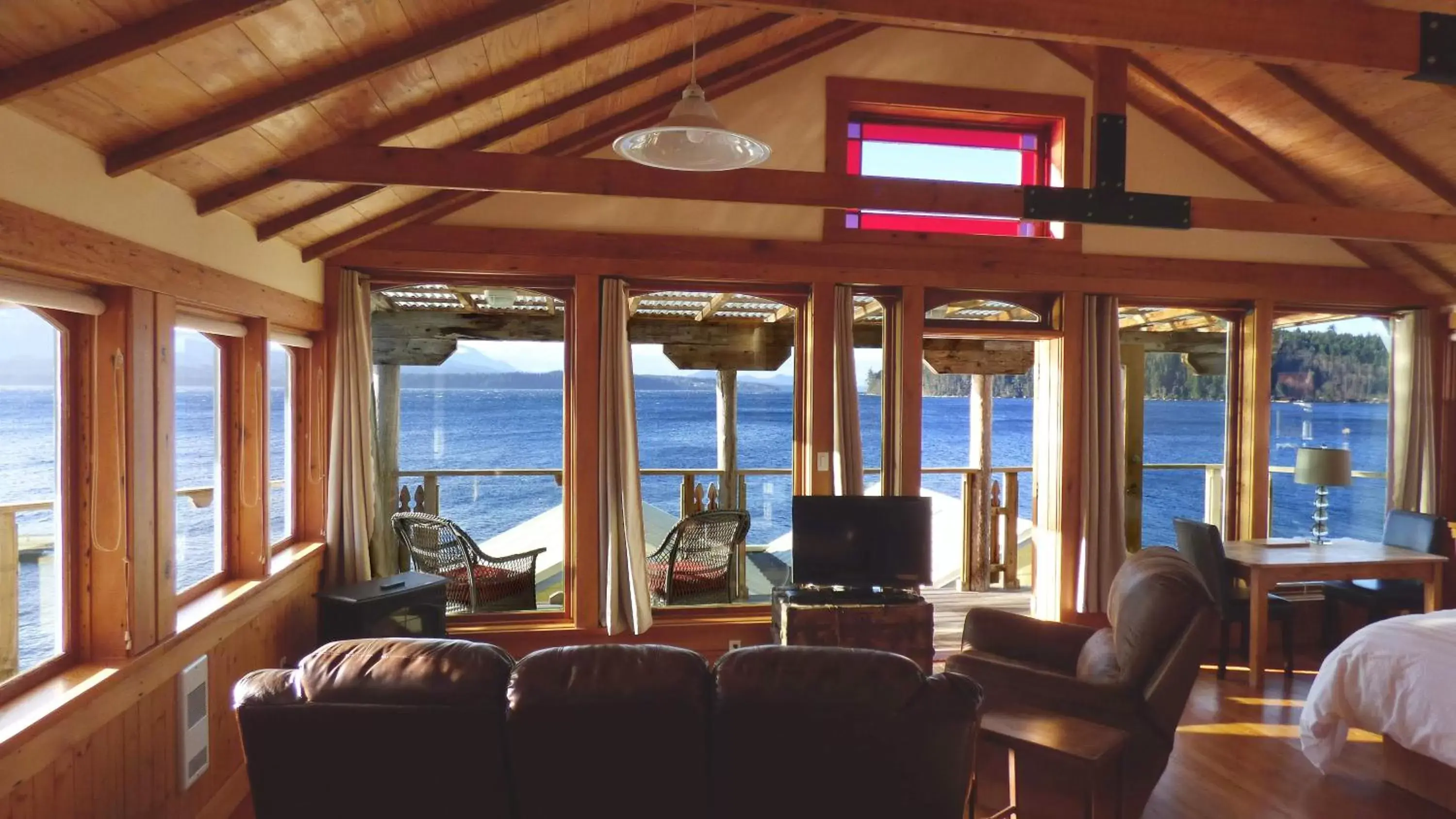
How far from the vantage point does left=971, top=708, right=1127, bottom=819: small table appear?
2.62 metres

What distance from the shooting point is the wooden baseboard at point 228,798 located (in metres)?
3.10

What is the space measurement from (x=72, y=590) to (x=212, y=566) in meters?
1.02

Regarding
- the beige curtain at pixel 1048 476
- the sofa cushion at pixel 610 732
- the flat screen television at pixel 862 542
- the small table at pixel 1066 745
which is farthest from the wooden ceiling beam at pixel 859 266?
the sofa cushion at pixel 610 732

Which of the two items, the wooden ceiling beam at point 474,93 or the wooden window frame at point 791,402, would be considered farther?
the wooden window frame at point 791,402

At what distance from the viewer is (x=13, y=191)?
6.68ft

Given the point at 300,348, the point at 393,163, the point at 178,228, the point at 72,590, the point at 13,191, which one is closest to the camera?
the point at 13,191

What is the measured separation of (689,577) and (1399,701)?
3463 mm

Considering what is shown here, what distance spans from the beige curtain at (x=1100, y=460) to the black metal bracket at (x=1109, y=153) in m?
1.80

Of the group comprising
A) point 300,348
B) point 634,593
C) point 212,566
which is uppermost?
point 300,348

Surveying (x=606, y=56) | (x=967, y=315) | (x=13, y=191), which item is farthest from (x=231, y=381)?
(x=967, y=315)

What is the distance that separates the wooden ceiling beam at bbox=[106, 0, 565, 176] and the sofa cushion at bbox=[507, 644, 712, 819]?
179 cm

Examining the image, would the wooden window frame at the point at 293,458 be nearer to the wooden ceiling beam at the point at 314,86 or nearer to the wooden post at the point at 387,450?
the wooden post at the point at 387,450

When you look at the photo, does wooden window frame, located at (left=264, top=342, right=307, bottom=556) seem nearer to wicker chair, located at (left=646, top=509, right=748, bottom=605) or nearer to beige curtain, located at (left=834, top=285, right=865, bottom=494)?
wicker chair, located at (left=646, top=509, right=748, bottom=605)

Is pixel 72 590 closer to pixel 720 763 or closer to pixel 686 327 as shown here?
pixel 720 763
